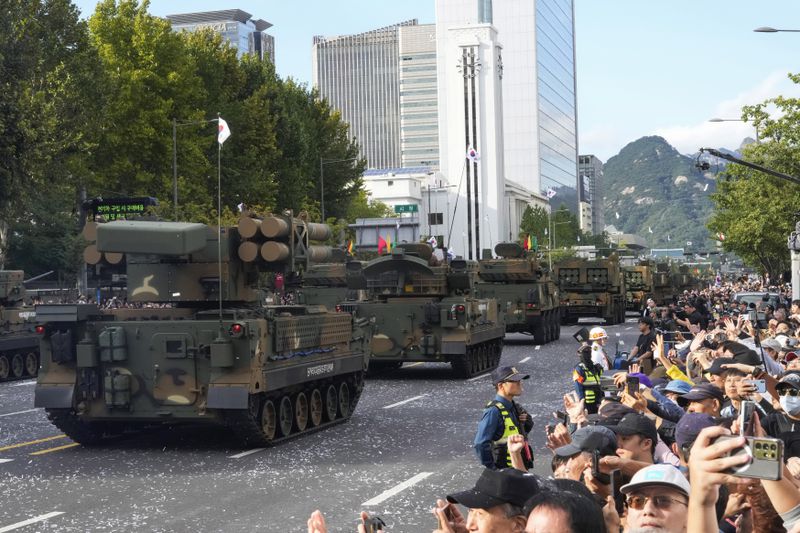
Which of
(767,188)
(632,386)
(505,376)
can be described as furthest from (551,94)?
(632,386)

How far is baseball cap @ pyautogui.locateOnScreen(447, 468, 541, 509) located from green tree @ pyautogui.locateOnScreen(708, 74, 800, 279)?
38.4 meters

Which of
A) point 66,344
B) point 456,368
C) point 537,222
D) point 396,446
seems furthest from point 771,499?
point 537,222

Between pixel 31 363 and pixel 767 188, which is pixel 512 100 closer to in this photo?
pixel 767 188

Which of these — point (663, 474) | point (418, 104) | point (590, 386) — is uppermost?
point (418, 104)

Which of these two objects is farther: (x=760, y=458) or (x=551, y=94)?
(x=551, y=94)

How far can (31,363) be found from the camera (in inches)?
1177

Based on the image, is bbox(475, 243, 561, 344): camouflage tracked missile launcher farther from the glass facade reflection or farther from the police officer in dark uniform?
the glass facade reflection

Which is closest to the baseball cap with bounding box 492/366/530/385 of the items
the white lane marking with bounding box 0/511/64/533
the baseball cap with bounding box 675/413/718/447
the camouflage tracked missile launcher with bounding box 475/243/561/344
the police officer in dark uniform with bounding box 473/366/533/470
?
the police officer in dark uniform with bounding box 473/366/533/470

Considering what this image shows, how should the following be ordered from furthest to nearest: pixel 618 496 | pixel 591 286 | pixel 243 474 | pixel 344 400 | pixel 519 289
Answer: pixel 591 286, pixel 519 289, pixel 344 400, pixel 243 474, pixel 618 496

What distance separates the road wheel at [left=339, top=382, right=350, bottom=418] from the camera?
1867 centimetres

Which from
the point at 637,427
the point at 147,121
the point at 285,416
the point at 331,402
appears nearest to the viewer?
the point at 637,427

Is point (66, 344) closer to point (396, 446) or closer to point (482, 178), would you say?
point (396, 446)

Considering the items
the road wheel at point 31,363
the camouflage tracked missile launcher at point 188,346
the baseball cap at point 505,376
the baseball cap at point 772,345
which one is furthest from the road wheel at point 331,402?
the road wheel at point 31,363

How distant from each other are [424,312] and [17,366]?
392 inches
